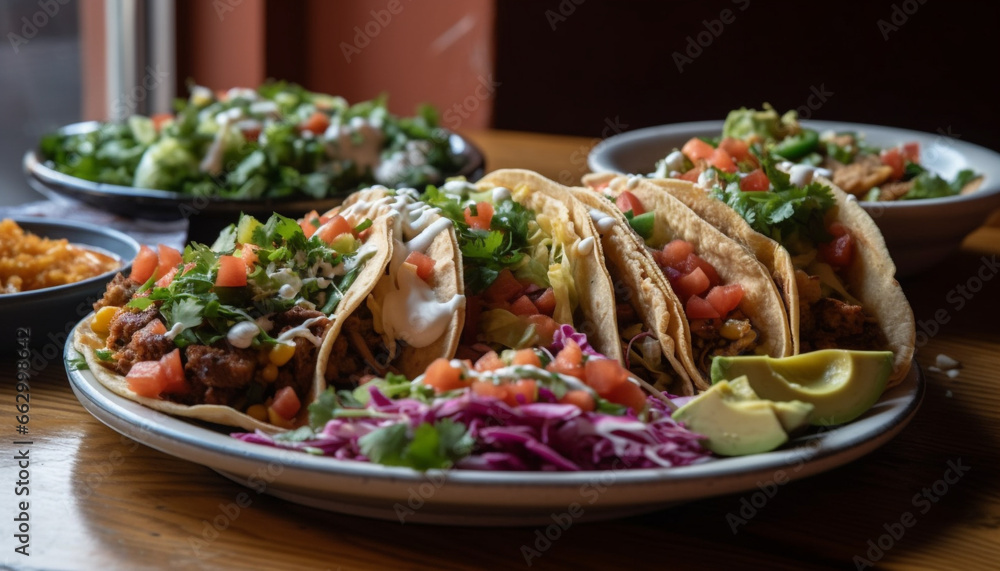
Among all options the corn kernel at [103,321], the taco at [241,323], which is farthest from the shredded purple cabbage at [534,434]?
the corn kernel at [103,321]

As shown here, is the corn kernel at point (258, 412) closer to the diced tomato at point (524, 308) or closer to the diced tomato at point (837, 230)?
the diced tomato at point (524, 308)

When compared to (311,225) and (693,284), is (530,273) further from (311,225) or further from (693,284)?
(311,225)

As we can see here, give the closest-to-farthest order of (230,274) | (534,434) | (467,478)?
1. (467,478)
2. (534,434)
3. (230,274)

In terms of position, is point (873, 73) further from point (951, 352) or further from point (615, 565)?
point (615, 565)

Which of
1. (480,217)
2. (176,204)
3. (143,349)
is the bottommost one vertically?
(176,204)

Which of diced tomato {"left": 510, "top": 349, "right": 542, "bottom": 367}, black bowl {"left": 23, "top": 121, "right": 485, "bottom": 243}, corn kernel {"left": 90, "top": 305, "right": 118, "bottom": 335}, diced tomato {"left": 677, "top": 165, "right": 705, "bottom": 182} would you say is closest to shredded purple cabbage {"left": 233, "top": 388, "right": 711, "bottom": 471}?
diced tomato {"left": 510, "top": 349, "right": 542, "bottom": 367}

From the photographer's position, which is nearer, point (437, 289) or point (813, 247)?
point (437, 289)

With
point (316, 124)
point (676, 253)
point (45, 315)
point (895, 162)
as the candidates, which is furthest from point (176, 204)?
point (895, 162)
